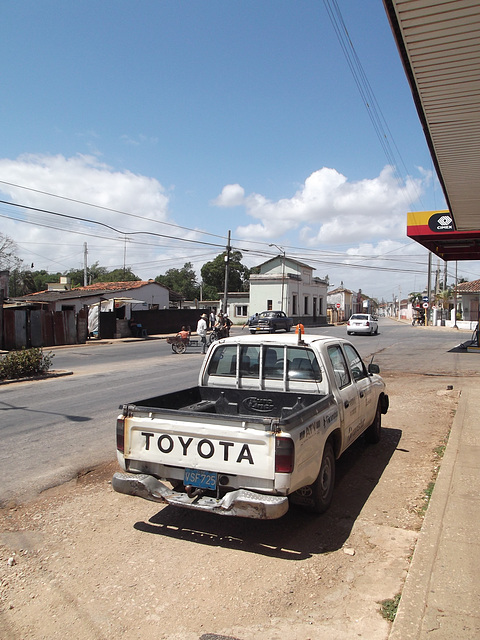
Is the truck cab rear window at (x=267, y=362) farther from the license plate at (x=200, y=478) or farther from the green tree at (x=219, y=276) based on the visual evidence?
the green tree at (x=219, y=276)

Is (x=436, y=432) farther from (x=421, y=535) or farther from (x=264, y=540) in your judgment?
(x=264, y=540)

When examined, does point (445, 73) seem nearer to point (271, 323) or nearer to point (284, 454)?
point (284, 454)

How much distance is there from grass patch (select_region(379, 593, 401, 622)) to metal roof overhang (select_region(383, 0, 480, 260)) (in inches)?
189

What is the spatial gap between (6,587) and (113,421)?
5.00 m

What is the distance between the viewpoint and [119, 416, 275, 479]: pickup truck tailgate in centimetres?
391

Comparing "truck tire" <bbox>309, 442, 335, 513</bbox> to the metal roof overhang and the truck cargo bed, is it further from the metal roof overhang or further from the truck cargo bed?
the metal roof overhang

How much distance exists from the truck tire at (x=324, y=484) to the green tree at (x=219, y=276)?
82.8 meters

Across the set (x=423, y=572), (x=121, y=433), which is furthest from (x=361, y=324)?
(x=423, y=572)

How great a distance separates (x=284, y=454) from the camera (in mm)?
3816

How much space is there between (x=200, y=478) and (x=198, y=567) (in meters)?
0.67

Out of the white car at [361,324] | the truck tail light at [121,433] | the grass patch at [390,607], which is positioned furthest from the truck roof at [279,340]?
the white car at [361,324]

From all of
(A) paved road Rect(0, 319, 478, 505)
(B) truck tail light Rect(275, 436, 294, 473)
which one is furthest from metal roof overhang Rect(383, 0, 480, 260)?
(A) paved road Rect(0, 319, 478, 505)

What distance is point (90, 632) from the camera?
297 centimetres

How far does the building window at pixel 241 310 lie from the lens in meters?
62.7
